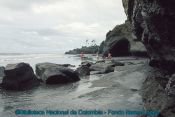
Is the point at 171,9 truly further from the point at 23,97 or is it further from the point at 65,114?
the point at 23,97

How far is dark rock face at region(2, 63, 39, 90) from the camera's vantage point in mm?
25000

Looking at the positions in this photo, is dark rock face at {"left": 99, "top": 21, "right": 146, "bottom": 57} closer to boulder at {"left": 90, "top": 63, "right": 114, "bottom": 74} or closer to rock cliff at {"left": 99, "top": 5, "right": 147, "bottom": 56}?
rock cliff at {"left": 99, "top": 5, "right": 147, "bottom": 56}

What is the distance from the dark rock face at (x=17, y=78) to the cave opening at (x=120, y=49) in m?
38.0

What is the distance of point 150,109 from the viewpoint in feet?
38.7

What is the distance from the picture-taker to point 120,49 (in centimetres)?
6397

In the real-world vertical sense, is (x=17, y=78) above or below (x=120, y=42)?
below

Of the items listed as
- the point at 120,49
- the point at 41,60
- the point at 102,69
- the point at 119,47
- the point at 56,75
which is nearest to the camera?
the point at 56,75

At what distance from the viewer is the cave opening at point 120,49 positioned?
6172 centimetres

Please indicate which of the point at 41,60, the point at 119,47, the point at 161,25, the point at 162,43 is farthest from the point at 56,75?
the point at 41,60

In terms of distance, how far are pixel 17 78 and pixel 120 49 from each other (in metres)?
41.4

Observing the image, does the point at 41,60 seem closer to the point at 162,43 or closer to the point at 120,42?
the point at 120,42

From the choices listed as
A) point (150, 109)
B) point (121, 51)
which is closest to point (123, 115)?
point (150, 109)

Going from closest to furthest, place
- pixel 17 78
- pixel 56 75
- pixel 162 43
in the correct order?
pixel 162 43
pixel 17 78
pixel 56 75

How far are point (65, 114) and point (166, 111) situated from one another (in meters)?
5.29
